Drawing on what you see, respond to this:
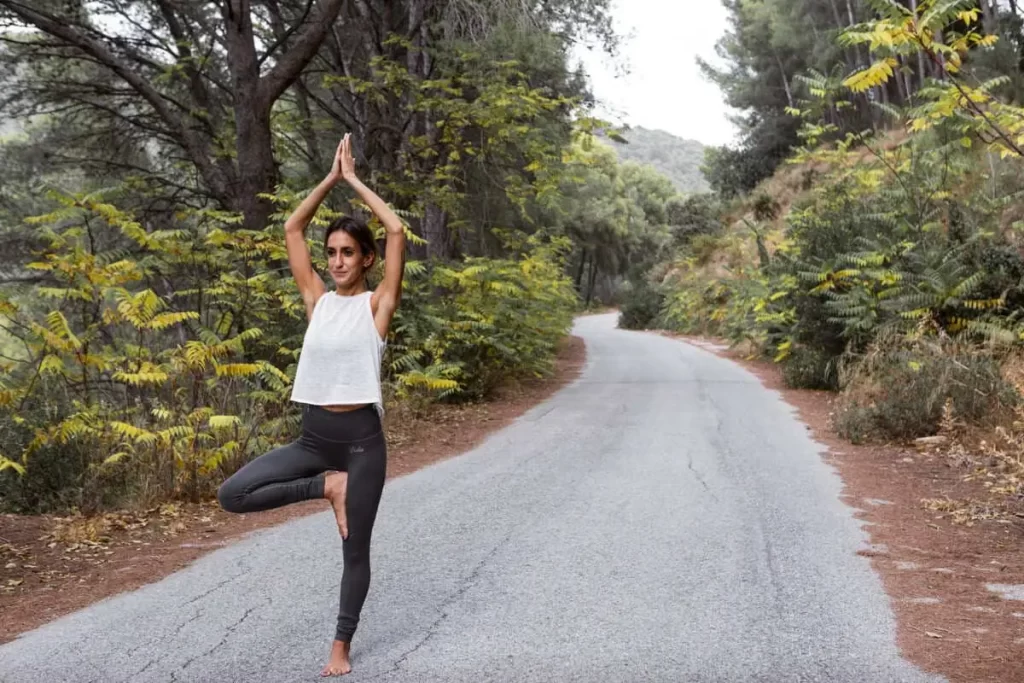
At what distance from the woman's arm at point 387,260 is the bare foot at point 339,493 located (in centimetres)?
68

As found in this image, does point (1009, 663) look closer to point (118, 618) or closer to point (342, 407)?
point (342, 407)

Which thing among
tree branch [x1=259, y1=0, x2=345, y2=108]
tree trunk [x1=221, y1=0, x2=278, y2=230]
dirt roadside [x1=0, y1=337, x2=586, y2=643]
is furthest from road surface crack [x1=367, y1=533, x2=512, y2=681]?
tree branch [x1=259, y1=0, x2=345, y2=108]

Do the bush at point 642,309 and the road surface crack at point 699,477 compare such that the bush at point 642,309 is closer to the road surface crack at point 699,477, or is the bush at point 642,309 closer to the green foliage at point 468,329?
the green foliage at point 468,329

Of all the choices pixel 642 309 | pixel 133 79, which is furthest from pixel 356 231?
pixel 642 309

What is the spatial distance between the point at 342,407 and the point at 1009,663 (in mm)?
3307

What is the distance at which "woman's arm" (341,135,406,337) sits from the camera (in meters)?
3.63

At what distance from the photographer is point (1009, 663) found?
145 inches

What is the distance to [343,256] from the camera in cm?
369

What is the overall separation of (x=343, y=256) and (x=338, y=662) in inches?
72.7

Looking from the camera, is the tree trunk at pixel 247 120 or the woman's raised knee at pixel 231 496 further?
the tree trunk at pixel 247 120

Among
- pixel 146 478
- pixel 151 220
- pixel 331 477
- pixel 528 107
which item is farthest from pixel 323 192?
pixel 151 220

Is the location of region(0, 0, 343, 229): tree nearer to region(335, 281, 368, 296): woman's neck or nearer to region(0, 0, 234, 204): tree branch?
region(0, 0, 234, 204): tree branch

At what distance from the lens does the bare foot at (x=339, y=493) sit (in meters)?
3.57

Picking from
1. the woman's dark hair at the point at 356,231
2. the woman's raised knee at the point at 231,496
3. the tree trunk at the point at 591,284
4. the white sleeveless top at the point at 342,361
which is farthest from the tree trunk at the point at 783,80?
the woman's raised knee at the point at 231,496
